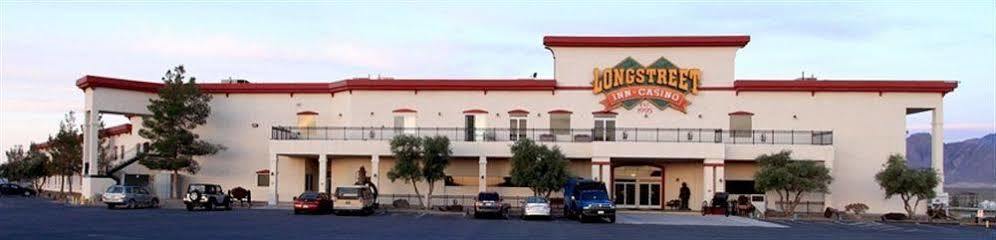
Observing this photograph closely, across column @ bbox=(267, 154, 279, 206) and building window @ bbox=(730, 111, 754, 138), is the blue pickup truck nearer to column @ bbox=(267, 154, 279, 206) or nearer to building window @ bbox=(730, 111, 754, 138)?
building window @ bbox=(730, 111, 754, 138)

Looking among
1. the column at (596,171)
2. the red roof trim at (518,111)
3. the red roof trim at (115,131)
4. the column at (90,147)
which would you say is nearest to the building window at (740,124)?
the column at (596,171)

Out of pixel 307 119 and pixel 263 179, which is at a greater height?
pixel 307 119

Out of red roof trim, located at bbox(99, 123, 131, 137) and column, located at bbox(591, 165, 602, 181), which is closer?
column, located at bbox(591, 165, 602, 181)

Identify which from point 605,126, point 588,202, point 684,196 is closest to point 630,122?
point 605,126

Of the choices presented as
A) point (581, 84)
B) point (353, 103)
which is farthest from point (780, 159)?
point (353, 103)

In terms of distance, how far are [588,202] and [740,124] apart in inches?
695

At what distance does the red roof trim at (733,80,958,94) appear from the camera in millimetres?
57594

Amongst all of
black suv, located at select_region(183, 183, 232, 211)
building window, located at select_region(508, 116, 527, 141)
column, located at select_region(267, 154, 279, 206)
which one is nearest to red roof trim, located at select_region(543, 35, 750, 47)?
building window, located at select_region(508, 116, 527, 141)

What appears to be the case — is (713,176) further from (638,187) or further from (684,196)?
(638,187)

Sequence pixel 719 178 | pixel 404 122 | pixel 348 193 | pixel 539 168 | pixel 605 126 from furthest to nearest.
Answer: pixel 404 122 → pixel 605 126 → pixel 719 178 → pixel 539 168 → pixel 348 193

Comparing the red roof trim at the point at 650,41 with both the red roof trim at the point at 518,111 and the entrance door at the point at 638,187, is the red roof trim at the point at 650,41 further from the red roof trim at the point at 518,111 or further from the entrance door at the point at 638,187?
the entrance door at the point at 638,187

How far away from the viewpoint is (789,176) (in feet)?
172

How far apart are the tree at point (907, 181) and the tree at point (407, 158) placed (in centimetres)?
2384

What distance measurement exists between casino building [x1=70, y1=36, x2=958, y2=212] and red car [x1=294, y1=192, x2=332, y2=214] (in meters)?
7.61
